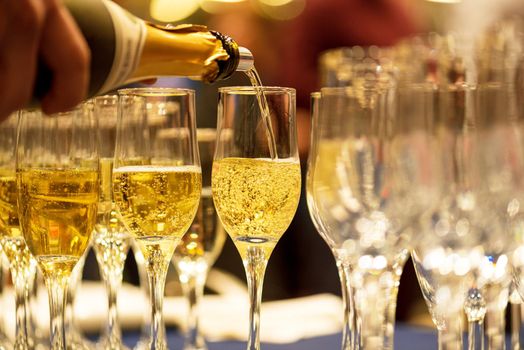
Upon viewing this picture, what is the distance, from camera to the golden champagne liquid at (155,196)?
1.16m

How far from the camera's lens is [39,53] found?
904 mm


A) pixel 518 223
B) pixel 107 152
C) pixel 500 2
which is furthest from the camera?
pixel 500 2

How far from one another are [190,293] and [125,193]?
0.36 m

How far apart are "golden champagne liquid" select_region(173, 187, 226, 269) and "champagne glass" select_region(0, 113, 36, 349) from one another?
0.24 metres

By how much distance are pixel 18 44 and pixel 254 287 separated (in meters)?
0.48

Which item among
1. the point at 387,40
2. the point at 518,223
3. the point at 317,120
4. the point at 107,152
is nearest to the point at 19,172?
the point at 107,152

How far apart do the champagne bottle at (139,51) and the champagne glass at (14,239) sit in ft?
0.79

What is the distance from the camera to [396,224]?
3.70 feet

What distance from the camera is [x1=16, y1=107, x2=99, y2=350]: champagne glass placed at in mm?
1121

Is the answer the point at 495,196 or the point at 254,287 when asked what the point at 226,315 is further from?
the point at 495,196

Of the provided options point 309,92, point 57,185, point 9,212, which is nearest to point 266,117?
point 57,185

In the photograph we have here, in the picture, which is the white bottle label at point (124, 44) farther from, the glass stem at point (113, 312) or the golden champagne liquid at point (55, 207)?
the glass stem at point (113, 312)

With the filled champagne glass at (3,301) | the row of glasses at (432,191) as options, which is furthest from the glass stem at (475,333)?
the filled champagne glass at (3,301)

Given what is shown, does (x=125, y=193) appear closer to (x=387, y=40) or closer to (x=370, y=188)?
(x=370, y=188)
